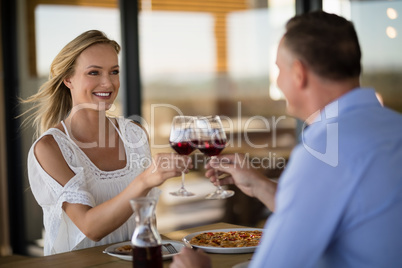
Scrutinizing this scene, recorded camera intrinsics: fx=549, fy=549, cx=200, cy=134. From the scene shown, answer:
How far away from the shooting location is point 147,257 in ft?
4.96

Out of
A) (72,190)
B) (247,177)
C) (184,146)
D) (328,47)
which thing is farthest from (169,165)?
(328,47)

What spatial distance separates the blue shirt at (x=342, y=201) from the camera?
120 centimetres

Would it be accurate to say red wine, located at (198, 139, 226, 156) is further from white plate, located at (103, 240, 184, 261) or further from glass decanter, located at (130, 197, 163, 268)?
glass decanter, located at (130, 197, 163, 268)

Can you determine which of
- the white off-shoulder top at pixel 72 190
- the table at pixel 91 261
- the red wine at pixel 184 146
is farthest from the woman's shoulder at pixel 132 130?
the table at pixel 91 261

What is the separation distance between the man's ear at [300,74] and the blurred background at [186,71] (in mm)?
3072

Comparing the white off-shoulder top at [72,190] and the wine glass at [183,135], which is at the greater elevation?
the wine glass at [183,135]

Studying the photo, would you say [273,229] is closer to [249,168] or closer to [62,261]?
[249,168]

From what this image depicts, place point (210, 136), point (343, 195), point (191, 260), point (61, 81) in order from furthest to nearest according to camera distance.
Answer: point (61, 81)
point (210, 136)
point (191, 260)
point (343, 195)

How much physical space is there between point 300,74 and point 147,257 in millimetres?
644

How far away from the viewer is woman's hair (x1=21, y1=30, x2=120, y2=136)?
264 cm

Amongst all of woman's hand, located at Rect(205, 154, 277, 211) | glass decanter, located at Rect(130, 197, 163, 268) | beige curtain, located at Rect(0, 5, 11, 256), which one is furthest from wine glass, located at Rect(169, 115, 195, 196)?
beige curtain, located at Rect(0, 5, 11, 256)

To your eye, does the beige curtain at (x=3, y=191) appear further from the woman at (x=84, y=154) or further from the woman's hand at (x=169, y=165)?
the woman's hand at (x=169, y=165)

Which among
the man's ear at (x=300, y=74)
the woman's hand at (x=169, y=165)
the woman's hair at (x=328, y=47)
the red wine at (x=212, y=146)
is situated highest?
the woman's hair at (x=328, y=47)

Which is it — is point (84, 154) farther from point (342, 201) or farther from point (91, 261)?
point (342, 201)
